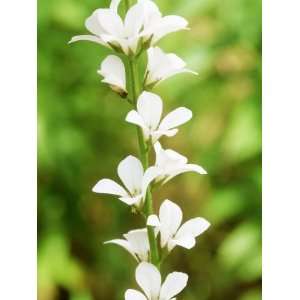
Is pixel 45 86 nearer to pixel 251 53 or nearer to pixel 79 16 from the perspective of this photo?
pixel 79 16

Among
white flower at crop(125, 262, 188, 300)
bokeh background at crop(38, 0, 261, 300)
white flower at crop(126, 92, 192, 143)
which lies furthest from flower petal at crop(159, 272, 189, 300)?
bokeh background at crop(38, 0, 261, 300)

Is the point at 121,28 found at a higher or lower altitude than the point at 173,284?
higher

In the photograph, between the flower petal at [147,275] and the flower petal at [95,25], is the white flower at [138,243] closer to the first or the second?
the flower petal at [147,275]

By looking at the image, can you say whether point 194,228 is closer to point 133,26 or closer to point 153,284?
→ point 153,284

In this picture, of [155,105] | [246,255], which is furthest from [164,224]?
[246,255]

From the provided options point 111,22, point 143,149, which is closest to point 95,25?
point 111,22

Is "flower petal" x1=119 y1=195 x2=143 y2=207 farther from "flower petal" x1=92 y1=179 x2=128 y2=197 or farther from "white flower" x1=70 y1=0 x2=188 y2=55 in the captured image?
"white flower" x1=70 y1=0 x2=188 y2=55
